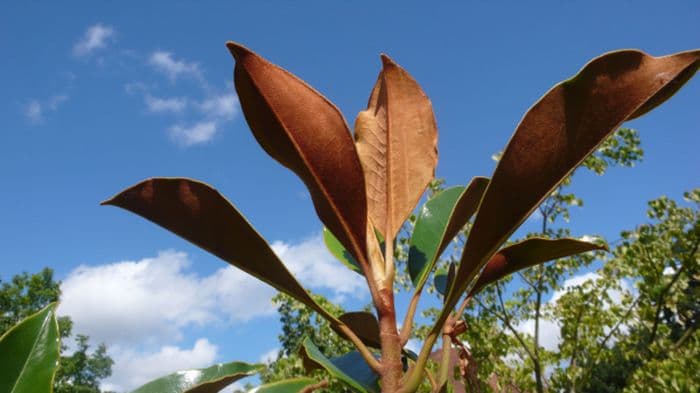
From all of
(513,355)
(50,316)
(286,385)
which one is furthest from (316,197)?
(513,355)

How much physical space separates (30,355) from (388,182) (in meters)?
0.59

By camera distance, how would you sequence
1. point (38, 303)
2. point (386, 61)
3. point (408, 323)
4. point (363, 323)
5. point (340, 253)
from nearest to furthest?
1. point (408, 323)
2. point (386, 61)
3. point (363, 323)
4. point (340, 253)
5. point (38, 303)

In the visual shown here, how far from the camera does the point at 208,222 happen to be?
778 millimetres

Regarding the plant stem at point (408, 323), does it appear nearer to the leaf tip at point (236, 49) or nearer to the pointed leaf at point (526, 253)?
the pointed leaf at point (526, 253)

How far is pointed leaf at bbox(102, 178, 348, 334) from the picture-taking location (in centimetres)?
74

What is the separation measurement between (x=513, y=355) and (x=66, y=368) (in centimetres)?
3441

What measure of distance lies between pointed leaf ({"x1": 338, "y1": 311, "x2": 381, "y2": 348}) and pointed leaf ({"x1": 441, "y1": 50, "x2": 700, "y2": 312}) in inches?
15.7

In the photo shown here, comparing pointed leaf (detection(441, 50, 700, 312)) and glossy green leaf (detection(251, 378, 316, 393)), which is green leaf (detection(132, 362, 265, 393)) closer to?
glossy green leaf (detection(251, 378, 316, 393))

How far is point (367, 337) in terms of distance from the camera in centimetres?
112

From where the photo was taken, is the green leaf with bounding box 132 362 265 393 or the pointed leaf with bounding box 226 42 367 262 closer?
the pointed leaf with bounding box 226 42 367 262

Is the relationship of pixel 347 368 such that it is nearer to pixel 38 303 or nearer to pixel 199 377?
pixel 199 377

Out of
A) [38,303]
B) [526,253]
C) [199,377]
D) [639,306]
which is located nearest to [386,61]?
[526,253]

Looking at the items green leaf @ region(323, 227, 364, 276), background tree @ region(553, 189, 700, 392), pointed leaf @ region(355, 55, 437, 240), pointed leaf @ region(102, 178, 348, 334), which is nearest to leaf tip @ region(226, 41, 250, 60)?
pointed leaf @ region(102, 178, 348, 334)

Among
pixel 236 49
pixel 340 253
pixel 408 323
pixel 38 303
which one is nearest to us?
pixel 236 49
